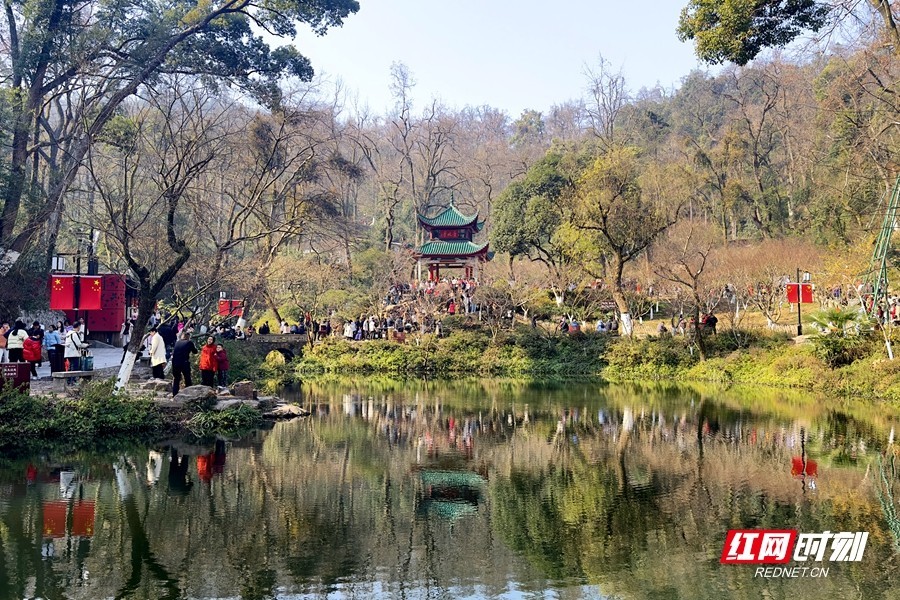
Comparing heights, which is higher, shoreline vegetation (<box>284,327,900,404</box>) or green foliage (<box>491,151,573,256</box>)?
green foliage (<box>491,151,573,256</box>)

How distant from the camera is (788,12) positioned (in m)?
14.6

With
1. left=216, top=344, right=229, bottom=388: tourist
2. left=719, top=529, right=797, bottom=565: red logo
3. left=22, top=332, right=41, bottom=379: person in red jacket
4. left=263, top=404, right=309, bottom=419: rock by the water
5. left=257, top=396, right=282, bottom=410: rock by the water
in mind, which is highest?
left=22, top=332, right=41, bottom=379: person in red jacket

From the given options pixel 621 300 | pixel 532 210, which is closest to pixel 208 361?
pixel 621 300

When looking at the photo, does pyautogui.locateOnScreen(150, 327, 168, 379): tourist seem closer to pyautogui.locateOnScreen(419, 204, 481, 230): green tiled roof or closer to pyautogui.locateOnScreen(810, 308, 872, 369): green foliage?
pyautogui.locateOnScreen(810, 308, 872, 369): green foliage

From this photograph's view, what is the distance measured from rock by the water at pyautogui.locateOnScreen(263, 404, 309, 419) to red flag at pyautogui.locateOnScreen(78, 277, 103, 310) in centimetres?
794

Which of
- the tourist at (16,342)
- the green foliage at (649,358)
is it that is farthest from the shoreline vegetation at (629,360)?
the tourist at (16,342)

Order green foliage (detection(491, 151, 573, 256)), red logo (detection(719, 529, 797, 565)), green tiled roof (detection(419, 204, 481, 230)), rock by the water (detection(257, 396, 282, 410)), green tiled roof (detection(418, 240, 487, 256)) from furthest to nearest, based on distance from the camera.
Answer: green tiled roof (detection(419, 204, 481, 230)) → green tiled roof (detection(418, 240, 487, 256)) → green foliage (detection(491, 151, 573, 256)) → rock by the water (detection(257, 396, 282, 410)) → red logo (detection(719, 529, 797, 565))

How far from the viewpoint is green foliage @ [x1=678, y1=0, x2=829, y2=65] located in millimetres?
14453

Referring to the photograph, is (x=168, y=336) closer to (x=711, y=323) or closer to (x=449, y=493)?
(x=449, y=493)

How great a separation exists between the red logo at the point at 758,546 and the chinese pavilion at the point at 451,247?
2996 centimetres

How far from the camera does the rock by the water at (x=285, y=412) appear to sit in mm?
16328

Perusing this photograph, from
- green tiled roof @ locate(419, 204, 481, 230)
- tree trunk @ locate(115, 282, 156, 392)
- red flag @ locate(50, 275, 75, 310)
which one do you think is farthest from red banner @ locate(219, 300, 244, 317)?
tree trunk @ locate(115, 282, 156, 392)

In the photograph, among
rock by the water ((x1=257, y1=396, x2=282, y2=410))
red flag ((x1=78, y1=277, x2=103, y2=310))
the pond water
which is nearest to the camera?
the pond water

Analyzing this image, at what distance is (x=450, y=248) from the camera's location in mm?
38438
